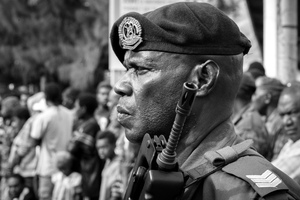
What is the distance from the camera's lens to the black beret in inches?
82.7

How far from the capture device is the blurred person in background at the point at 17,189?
27.3 feet

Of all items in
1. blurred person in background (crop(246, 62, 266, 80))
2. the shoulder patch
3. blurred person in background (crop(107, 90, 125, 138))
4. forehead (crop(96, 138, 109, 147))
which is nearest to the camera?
the shoulder patch

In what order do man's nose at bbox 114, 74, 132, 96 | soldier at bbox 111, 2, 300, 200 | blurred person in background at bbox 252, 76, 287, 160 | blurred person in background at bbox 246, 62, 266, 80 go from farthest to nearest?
blurred person in background at bbox 246, 62, 266, 80 < blurred person in background at bbox 252, 76, 287, 160 < man's nose at bbox 114, 74, 132, 96 < soldier at bbox 111, 2, 300, 200

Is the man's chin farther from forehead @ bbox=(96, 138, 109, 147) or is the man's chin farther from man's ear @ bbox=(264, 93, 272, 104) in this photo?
forehead @ bbox=(96, 138, 109, 147)

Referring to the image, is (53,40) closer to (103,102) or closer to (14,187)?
(103,102)

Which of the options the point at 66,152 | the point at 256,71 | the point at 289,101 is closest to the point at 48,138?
the point at 66,152

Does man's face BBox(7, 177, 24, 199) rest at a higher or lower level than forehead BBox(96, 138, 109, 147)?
lower

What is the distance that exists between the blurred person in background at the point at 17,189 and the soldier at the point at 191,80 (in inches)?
251

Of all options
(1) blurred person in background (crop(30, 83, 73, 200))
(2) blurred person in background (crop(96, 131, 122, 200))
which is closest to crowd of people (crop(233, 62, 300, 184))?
(2) blurred person in background (crop(96, 131, 122, 200))

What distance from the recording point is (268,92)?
6.41m

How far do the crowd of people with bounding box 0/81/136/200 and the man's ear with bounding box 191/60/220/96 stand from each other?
3.85 meters

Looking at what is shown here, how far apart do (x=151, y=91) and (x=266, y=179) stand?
19.2 inches

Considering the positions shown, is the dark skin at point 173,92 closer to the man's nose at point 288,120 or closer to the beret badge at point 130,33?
the beret badge at point 130,33

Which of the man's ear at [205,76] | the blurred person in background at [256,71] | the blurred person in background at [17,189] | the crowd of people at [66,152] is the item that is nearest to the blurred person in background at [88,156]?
the crowd of people at [66,152]
